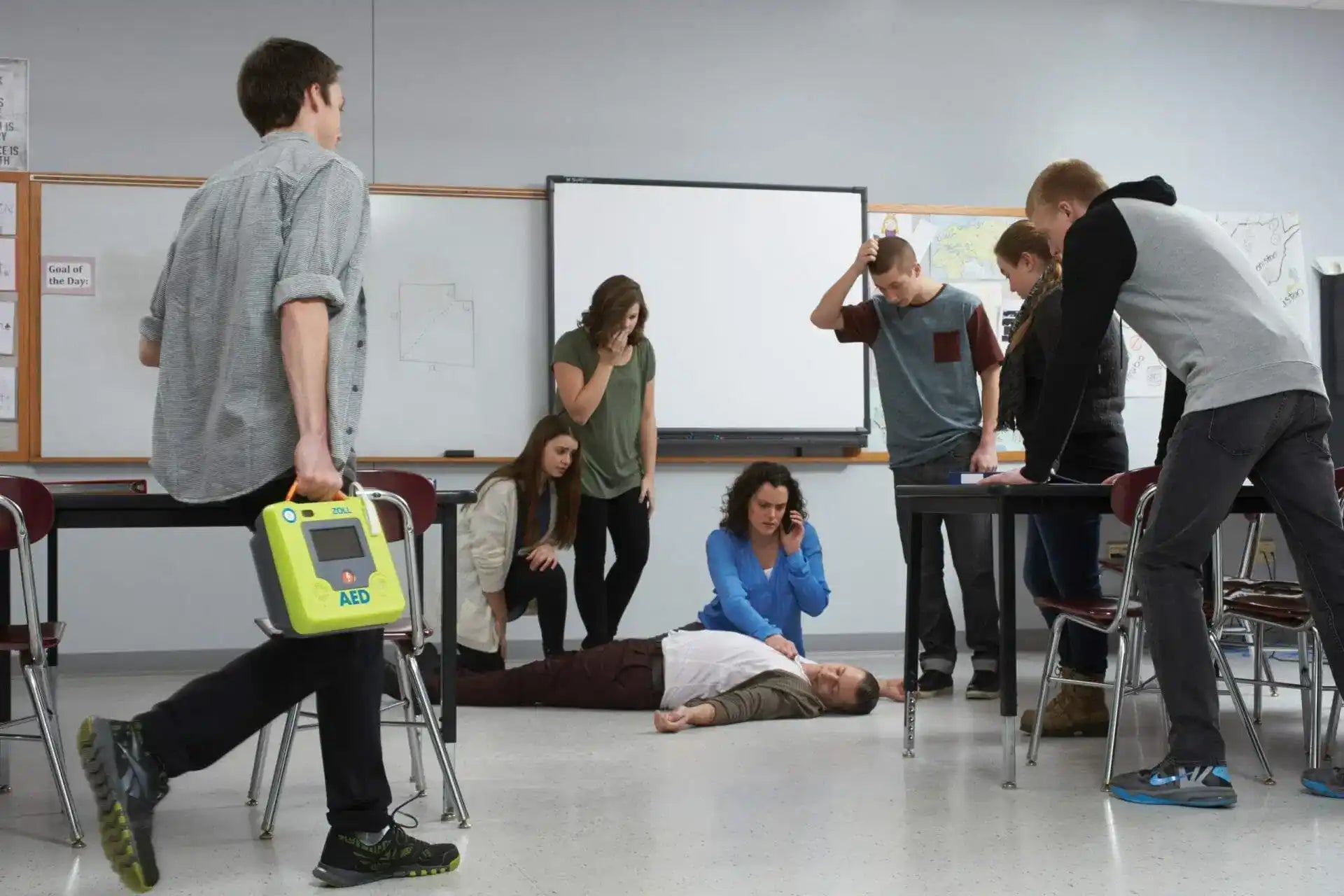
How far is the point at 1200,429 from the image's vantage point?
2467 millimetres

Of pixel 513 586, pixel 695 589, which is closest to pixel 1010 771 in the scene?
pixel 513 586

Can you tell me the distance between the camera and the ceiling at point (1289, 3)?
5.69 metres

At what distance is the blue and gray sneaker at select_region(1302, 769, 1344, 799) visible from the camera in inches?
101

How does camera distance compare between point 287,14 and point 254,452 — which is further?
point 287,14

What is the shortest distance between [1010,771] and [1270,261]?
12.7ft

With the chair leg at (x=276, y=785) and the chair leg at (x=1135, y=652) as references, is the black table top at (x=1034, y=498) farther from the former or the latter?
the chair leg at (x=276, y=785)

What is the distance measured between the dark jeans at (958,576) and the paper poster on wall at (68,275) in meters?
3.07

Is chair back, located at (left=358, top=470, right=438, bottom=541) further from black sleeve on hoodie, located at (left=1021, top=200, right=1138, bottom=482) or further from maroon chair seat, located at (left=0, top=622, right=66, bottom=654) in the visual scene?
black sleeve on hoodie, located at (left=1021, top=200, right=1138, bottom=482)

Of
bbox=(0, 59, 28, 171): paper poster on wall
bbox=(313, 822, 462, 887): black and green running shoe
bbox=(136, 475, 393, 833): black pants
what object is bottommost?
bbox=(313, 822, 462, 887): black and green running shoe

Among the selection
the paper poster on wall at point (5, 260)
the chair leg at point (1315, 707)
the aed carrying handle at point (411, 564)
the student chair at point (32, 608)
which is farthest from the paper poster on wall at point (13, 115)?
the chair leg at point (1315, 707)

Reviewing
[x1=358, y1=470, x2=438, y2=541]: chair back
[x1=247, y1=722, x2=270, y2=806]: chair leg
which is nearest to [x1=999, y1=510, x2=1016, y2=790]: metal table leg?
[x1=358, y1=470, x2=438, y2=541]: chair back

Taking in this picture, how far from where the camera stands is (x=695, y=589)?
17.3 feet

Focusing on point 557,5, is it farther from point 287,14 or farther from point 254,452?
point 254,452

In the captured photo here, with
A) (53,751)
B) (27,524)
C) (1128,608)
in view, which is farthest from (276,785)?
(1128,608)
